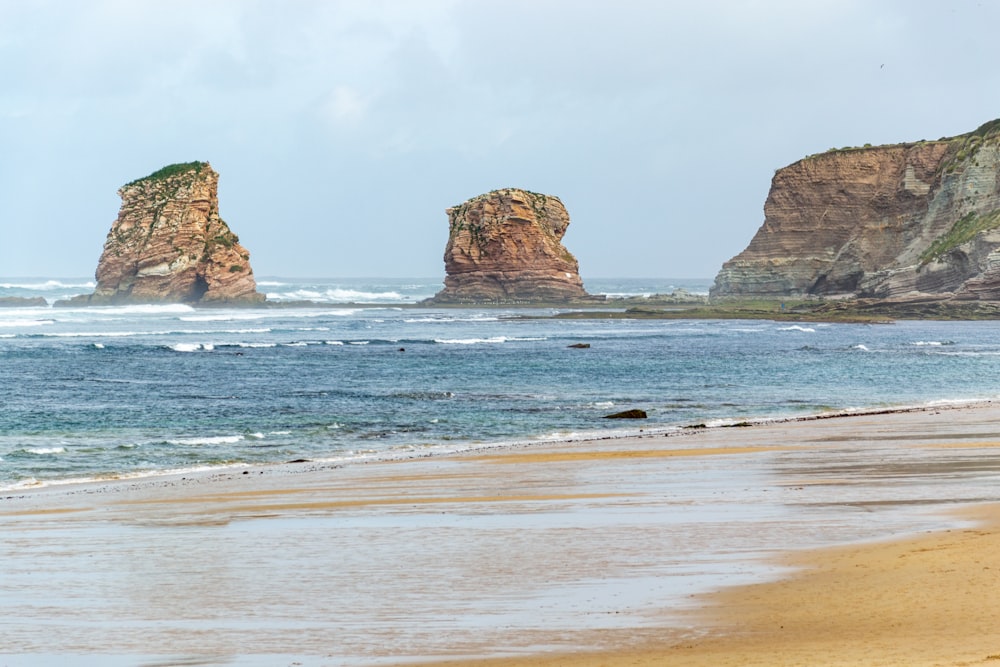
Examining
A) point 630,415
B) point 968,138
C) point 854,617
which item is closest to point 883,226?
point 968,138

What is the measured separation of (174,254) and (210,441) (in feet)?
372

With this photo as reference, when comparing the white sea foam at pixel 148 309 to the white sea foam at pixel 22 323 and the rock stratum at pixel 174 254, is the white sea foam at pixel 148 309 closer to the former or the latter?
the rock stratum at pixel 174 254

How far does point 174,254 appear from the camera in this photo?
436 ft

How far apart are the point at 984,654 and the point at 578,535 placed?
18.8 ft

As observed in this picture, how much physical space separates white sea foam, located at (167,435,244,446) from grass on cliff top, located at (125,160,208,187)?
122910 mm

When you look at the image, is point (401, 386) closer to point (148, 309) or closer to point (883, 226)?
point (148, 309)

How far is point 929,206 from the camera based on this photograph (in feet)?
384

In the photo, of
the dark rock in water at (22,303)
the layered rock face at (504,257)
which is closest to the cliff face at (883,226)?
the layered rock face at (504,257)

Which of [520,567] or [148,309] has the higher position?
[148,309]

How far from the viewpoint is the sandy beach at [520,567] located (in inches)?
307

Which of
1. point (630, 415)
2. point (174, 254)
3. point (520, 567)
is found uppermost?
point (174, 254)

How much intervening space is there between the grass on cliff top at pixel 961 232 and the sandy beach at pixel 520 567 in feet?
296

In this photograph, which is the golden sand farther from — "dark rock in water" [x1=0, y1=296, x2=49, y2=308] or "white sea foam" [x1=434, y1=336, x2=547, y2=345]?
"dark rock in water" [x1=0, y1=296, x2=49, y2=308]

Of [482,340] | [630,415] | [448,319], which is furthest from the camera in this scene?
[448,319]
